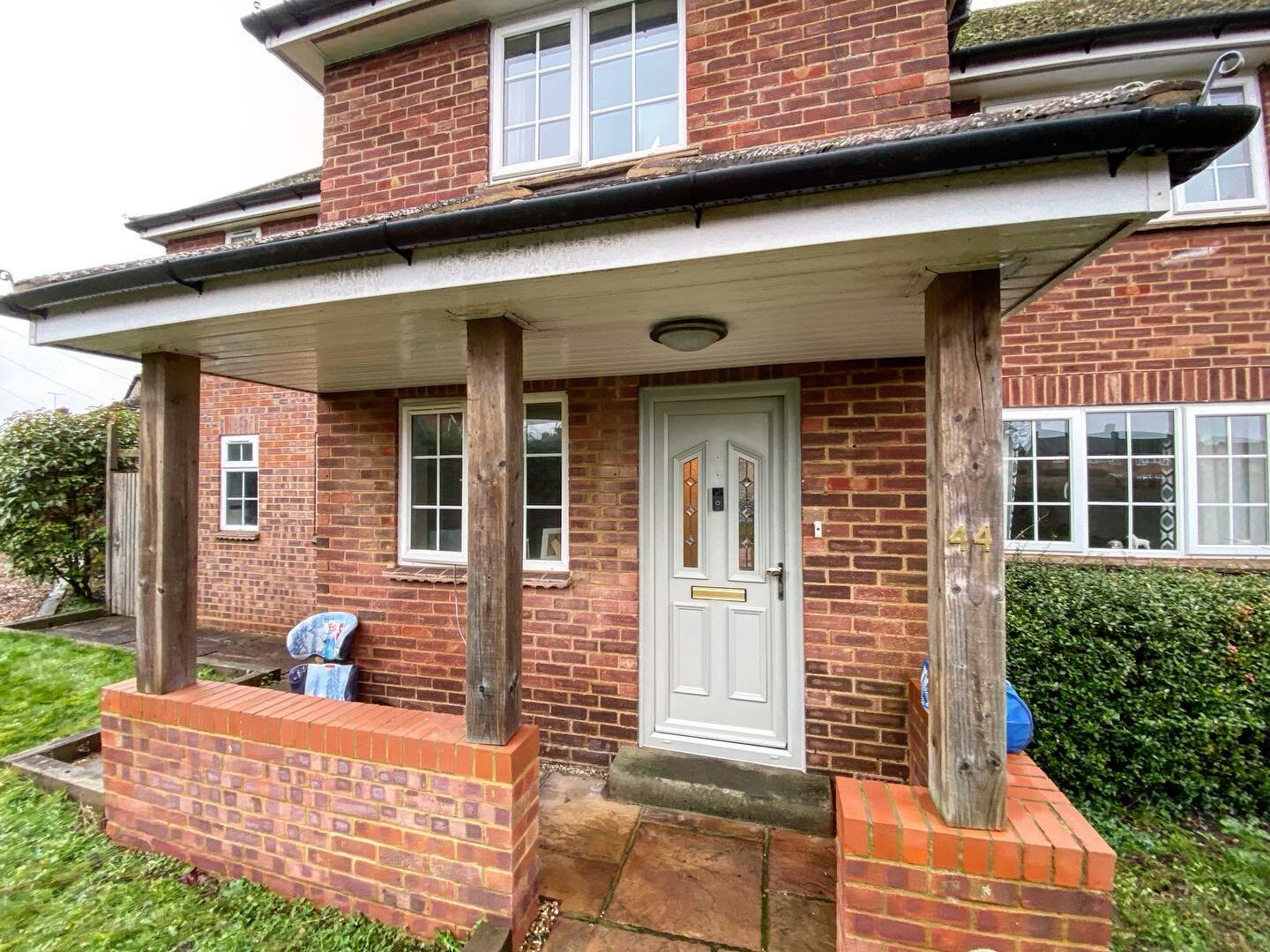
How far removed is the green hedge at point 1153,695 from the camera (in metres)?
3.24

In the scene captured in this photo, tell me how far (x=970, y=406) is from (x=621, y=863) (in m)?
2.73

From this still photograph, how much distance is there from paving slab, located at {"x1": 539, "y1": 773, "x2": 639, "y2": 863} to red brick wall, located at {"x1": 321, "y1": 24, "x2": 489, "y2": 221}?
4.17 meters

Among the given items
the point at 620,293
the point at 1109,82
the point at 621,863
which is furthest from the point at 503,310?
the point at 1109,82

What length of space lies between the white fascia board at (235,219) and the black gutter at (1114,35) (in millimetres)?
7335

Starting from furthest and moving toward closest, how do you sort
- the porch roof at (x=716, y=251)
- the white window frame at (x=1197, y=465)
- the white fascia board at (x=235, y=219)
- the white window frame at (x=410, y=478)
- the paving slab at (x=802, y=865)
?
the white fascia board at (x=235, y=219), the white window frame at (x=1197, y=465), the white window frame at (x=410, y=478), the paving slab at (x=802, y=865), the porch roof at (x=716, y=251)

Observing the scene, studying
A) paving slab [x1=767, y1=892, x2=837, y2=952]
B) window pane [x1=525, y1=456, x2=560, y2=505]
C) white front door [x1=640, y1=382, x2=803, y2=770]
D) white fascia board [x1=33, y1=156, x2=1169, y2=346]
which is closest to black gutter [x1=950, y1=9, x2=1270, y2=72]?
white front door [x1=640, y1=382, x2=803, y2=770]

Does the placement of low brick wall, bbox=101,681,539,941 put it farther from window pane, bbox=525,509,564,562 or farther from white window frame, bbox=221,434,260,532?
white window frame, bbox=221,434,260,532

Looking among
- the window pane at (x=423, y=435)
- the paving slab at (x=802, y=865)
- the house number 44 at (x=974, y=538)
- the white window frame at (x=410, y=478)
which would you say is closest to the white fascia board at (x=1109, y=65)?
the white window frame at (x=410, y=478)

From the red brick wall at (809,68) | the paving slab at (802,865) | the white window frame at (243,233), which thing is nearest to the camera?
the paving slab at (802,865)

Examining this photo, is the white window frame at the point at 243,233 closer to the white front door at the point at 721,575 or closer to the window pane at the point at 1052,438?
the white front door at the point at 721,575

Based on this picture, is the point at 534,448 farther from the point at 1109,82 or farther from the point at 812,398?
the point at 1109,82

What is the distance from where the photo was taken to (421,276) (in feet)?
6.98

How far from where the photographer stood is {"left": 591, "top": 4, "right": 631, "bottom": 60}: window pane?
376 centimetres

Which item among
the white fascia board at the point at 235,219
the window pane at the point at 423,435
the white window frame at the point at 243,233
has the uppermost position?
the white fascia board at the point at 235,219
